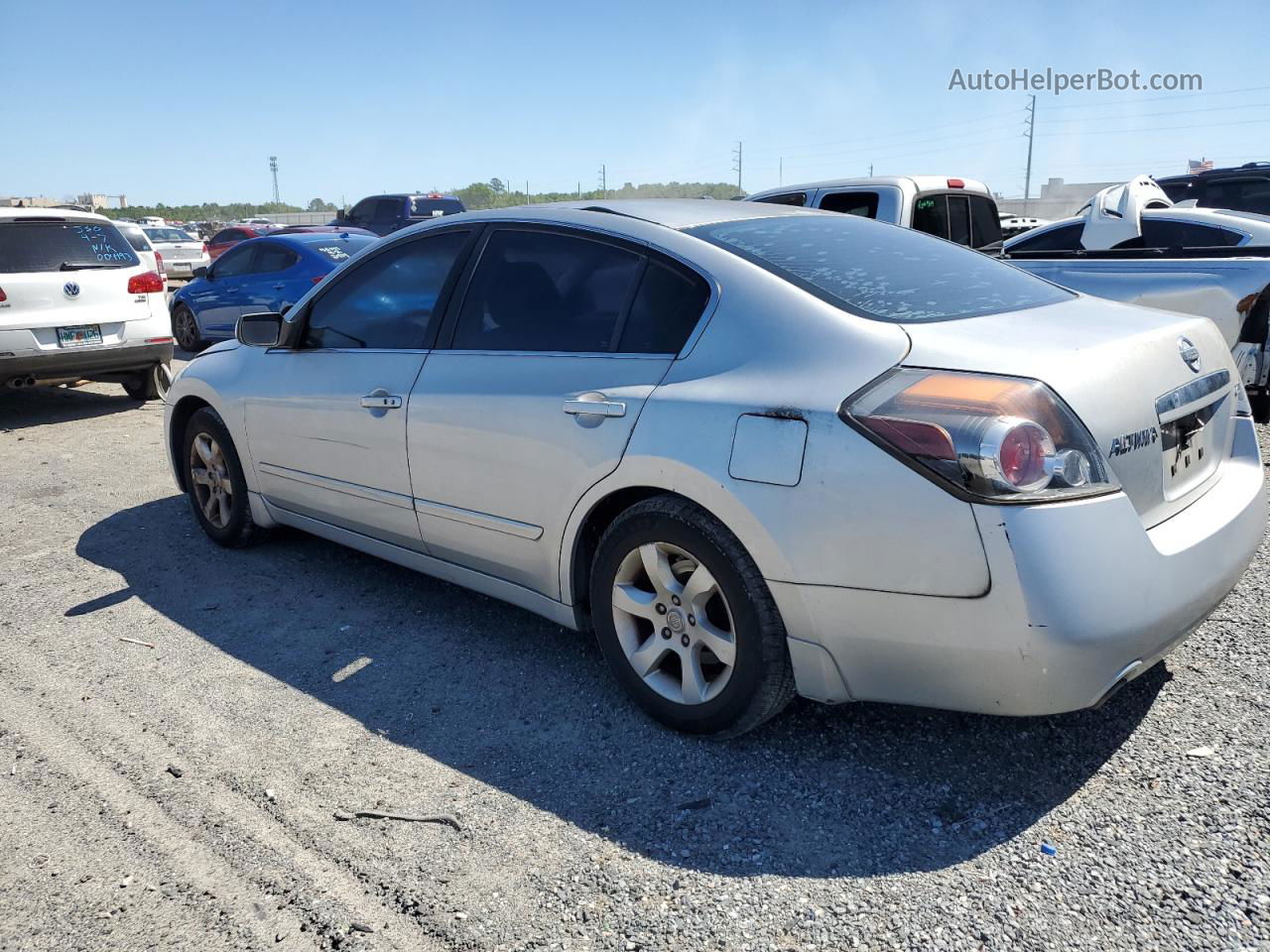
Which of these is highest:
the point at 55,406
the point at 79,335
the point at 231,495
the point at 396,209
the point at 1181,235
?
the point at 396,209

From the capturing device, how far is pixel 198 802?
2.89m

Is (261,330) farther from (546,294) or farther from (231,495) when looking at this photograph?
(546,294)

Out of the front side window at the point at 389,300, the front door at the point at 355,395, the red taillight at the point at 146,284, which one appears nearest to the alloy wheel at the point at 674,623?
the front door at the point at 355,395

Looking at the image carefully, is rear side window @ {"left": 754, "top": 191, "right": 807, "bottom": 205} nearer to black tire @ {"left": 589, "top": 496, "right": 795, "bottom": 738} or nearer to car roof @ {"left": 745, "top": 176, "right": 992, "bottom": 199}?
car roof @ {"left": 745, "top": 176, "right": 992, "bottom": 199}

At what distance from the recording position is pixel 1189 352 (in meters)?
2.96

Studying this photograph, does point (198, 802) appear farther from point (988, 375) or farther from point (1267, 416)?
point (1267, 416)

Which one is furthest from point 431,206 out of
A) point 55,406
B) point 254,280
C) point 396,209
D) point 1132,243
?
point 1132,243

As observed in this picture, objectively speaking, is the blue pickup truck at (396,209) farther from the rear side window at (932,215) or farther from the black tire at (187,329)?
the rear side window at (932,215)

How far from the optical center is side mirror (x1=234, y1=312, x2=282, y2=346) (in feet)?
14.9

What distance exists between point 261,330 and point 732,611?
111 inches

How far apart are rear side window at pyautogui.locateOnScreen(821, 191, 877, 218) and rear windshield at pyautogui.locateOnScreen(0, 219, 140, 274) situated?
620 cm

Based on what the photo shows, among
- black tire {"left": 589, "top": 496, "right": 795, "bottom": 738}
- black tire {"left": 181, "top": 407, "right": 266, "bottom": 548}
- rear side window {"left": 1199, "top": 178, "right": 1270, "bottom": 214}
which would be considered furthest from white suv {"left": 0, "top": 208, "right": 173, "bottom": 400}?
rear side window {"left": 1199, "top": 178, "right": 1270, "bottom": 214}

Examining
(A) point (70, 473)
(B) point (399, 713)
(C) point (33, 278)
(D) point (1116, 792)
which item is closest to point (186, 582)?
(B) point (399, 713)

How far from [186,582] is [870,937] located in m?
3.64
